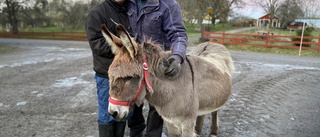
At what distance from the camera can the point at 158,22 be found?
2.35 metres

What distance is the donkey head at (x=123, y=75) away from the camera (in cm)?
183

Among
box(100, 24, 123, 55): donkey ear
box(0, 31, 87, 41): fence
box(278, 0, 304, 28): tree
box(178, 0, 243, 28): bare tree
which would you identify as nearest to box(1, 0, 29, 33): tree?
box(0, 31, 87, 41): fence

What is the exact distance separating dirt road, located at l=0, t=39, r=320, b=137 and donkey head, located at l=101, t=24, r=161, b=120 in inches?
77.1

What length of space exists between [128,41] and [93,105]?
3462 millimetres

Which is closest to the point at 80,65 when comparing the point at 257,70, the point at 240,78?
the point at 240,78

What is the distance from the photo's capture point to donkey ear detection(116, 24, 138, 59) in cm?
166

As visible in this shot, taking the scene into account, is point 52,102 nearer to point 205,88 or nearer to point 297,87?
point 205,88

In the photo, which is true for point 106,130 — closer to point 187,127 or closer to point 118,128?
point 118,128

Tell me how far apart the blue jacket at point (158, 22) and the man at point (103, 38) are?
0.42ft

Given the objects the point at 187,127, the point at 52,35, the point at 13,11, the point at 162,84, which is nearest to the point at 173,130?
the point at 187,127

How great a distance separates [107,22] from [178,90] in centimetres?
103

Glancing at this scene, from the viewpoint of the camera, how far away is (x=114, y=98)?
1886 mm

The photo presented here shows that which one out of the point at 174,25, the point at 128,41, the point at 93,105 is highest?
the point at 174,25

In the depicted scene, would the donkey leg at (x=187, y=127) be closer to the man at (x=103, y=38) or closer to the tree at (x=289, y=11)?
the man at (x=103, y=38)
